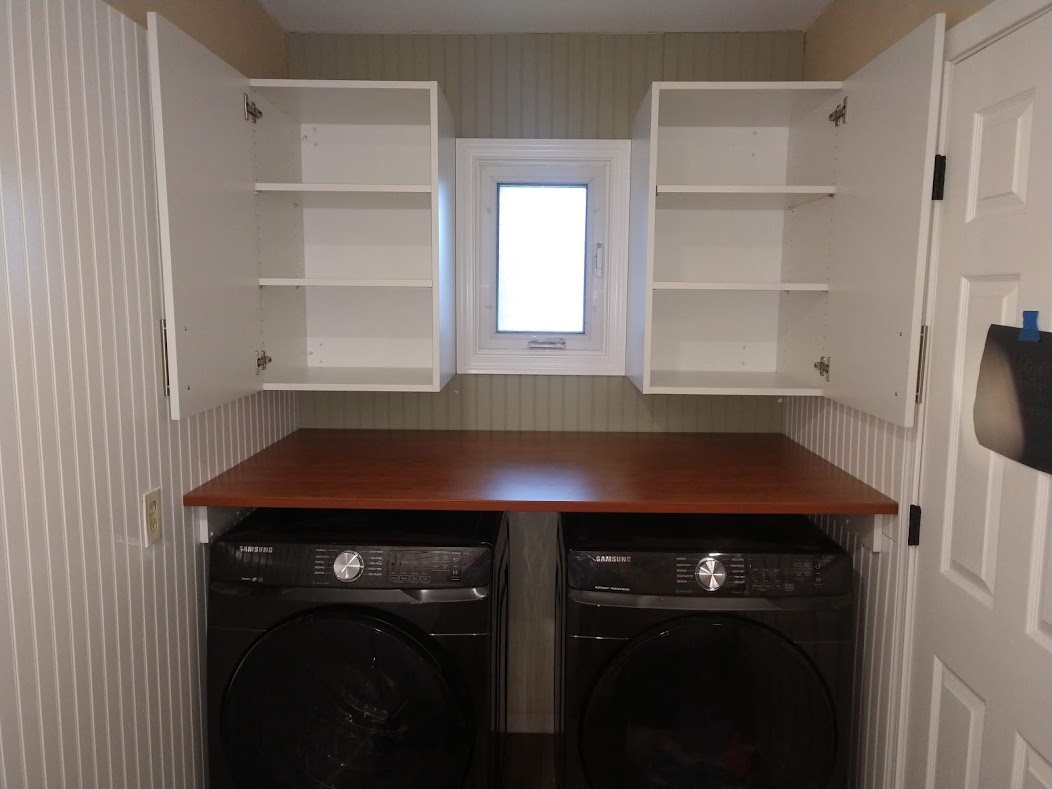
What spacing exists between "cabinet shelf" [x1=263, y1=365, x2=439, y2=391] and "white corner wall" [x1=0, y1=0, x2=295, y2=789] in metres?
0.38

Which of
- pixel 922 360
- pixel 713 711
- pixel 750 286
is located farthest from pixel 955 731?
pixel 750 286

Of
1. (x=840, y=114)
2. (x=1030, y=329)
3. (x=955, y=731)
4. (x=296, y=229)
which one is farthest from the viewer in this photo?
(x=296, y=229)

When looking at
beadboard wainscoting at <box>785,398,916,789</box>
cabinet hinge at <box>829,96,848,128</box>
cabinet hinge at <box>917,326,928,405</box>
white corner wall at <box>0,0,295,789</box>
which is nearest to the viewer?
white corner wall at <box>0,0,295,789</box>

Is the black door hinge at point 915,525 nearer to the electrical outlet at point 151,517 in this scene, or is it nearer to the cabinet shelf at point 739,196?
the cabinet shelf at point 739,196

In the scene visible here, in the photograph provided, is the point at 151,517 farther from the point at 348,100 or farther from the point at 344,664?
the point at 348,100

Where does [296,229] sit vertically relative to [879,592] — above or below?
above

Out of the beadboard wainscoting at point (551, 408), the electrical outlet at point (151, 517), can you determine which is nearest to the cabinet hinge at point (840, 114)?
the beadboard wainscoting at point (551, 408)

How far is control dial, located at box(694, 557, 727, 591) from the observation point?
5.37 feet

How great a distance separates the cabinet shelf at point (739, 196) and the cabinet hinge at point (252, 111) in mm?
1172

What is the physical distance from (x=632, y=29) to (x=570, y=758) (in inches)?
88.2

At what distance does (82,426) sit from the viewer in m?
1.25

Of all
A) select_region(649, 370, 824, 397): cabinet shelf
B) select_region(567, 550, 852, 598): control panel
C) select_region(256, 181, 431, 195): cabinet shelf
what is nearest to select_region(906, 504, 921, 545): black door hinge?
select_region(567, 550, 852, 598): control panel

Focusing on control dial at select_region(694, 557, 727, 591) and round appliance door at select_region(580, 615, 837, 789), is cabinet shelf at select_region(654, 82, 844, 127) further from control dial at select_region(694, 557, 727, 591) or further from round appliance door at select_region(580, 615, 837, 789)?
round appliance door at select_region(580, 615, 837, 789)

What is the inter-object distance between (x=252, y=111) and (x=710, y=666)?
1907 mm
